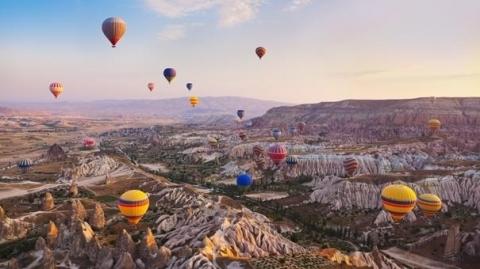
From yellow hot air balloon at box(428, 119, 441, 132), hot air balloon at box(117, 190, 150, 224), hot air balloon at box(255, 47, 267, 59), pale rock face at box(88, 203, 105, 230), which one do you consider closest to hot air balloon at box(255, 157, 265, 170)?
hot air balloon at box(255, 47, 267, 59)

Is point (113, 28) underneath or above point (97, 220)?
above

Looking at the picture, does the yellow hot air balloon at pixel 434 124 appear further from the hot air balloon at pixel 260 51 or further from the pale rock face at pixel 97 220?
the pale rock face at pixel 97 220

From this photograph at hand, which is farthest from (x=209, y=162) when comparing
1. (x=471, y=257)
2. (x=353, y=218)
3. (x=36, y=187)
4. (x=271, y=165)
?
(x=471, y=257)

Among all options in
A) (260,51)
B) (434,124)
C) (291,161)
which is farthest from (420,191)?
(434,124)

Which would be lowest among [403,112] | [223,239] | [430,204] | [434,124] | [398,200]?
[430,204]

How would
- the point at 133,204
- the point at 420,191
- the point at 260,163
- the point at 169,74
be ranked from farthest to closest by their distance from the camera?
the point at 260,163
the point at 169,74
the point at 420,191
the point at 133,204

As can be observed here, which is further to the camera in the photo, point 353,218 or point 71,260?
point 353,218

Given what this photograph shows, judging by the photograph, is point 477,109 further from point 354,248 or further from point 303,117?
point 354,248

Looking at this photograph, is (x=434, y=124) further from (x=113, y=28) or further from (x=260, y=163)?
(x=113, y=28)
